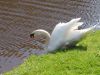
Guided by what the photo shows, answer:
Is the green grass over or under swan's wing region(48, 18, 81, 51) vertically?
under

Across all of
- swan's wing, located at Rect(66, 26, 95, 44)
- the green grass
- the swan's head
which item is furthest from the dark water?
swan's wing, located at Rect(66, 26, 95, 44)

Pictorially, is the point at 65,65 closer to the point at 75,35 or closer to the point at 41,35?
the point at 75,35

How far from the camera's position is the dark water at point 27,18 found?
10.9 metres

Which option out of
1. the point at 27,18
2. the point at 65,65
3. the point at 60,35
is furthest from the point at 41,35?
the point at 27,18

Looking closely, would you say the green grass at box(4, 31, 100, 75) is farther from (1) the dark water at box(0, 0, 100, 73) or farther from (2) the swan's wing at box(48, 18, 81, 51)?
(1) the dark water at box(0, 0, 100, 73)

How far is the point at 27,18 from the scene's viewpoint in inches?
584

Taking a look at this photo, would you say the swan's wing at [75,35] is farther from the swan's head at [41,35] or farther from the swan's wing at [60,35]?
the swan's head at [41,35]

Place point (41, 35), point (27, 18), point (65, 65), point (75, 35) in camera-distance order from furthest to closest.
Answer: point (27, 18)
point (41, 35)
point (75, 35)
point (65, 65)

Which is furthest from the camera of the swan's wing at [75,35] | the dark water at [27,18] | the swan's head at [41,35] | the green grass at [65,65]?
the dark water at [27,18]

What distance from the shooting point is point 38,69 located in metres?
7.85

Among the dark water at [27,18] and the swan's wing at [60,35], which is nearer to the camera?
the swan's wing at [60,35]

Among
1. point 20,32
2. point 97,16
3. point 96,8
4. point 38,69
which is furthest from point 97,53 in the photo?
point 96,8

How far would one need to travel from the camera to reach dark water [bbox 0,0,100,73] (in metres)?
10.9

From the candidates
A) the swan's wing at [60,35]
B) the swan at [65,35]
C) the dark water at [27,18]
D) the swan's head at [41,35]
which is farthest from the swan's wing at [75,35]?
the dark water at [27,18]
